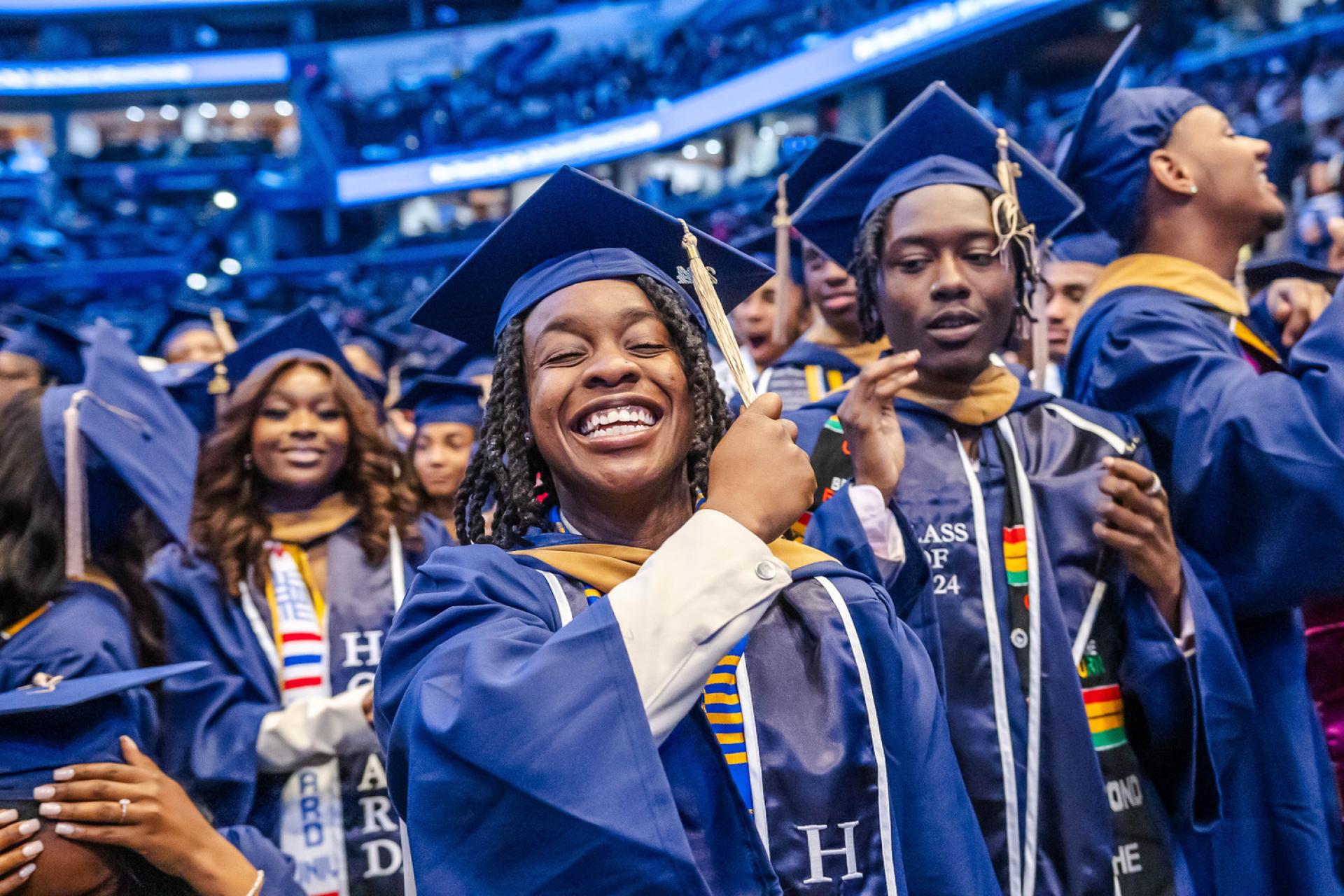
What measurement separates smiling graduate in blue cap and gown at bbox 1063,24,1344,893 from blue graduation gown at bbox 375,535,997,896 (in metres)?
1.14

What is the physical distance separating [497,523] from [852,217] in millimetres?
1487

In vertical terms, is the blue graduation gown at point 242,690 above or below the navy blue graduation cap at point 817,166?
below

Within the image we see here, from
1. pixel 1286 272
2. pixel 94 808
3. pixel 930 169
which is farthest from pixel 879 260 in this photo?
pixel 94 808

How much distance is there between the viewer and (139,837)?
2.18 m

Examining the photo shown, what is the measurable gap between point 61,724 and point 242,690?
3.71 feet

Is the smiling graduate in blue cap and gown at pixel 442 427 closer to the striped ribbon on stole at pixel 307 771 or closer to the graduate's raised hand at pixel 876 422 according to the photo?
the striped ribbon on stole at pixel 307 771

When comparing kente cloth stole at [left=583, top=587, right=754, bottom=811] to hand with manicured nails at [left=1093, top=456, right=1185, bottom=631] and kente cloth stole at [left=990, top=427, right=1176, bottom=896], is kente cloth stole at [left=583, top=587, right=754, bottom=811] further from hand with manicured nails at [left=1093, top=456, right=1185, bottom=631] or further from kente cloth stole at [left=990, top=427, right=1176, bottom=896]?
hand with manicured nails at [left=1093, top=456, right=1185, bottom=631]

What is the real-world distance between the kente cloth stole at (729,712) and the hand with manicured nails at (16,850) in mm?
1113

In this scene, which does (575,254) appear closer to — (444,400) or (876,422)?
(876,422)

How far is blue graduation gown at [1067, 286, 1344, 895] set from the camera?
99.4 inches

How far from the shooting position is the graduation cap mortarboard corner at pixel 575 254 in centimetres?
191

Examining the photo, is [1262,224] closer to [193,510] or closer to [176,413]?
[176,413]

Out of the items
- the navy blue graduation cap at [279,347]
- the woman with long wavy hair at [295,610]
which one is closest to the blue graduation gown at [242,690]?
the woman with long wavy hair at [295,610]

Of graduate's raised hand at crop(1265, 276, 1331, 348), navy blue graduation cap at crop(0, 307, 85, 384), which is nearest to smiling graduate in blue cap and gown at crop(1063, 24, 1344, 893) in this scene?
graduate's raised hand at crop(1265, 276, 1331, 348)
